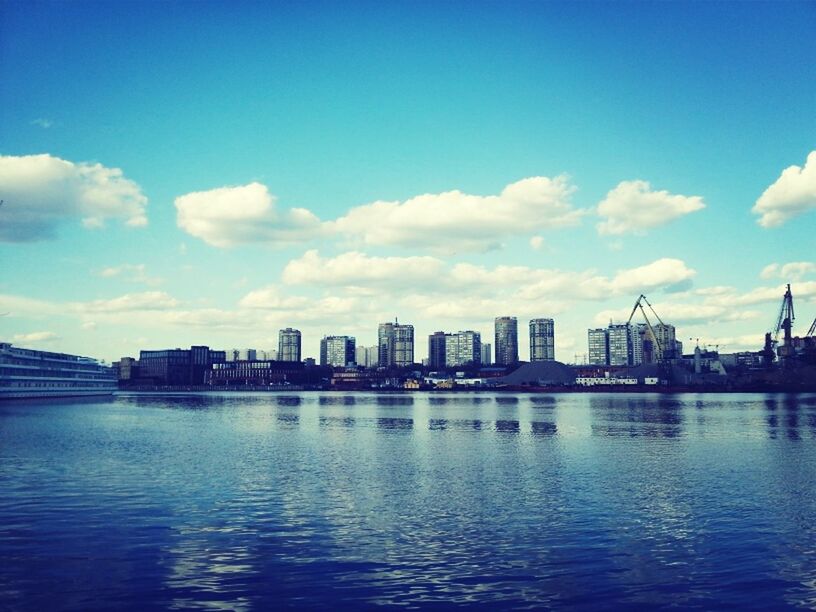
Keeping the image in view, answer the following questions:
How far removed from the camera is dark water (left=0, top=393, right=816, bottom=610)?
2048 centimetres

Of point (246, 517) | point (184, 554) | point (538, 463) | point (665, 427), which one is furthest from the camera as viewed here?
point (665, 427)

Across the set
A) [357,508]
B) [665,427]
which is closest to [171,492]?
[357,508]

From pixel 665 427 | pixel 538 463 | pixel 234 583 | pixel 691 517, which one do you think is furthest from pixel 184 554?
pixel 665 427

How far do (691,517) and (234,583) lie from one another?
21.8 metres

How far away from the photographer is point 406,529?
93.5 feet

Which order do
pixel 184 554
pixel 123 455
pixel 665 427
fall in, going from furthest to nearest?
pixel 665 427 < pixel 123 455 < pixel 184 554

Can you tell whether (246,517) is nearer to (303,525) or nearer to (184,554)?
(303,525)

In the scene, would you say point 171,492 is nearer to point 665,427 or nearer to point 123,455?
point 123,455

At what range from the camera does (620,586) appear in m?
21.1

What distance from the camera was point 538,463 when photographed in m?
51.0

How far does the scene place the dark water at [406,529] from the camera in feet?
67.2

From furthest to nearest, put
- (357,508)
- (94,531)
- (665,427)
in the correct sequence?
(665,427) → (357,508) → (94,531)

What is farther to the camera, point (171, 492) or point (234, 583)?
point (171, 492)

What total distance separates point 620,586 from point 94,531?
21.7 meters
